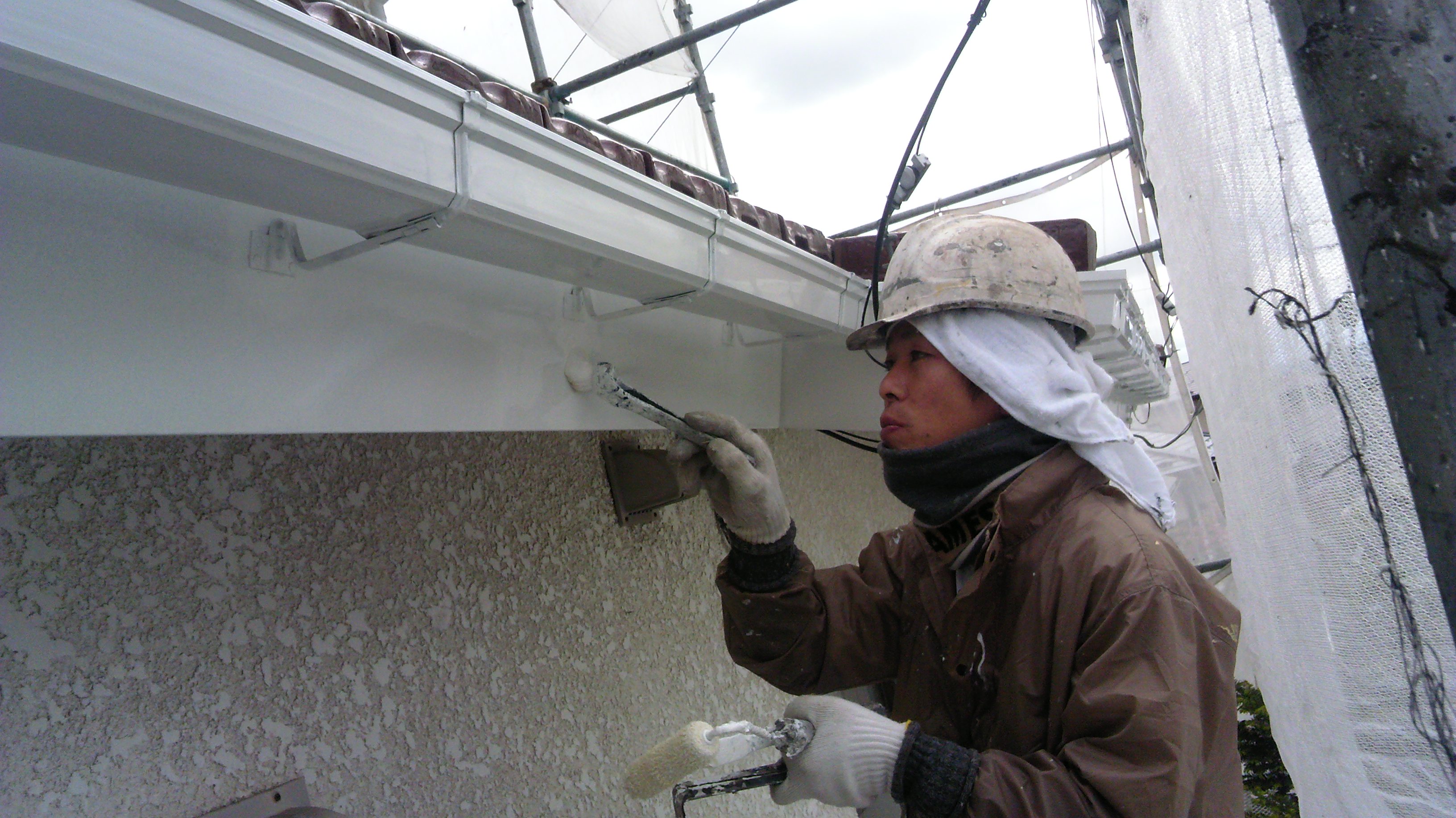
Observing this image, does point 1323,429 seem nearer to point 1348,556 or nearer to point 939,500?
point 1348,556

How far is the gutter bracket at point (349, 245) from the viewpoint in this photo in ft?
3.34

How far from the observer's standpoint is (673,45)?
3521 mm

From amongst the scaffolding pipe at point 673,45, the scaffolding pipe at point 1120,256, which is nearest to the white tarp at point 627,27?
the scaffolding pipe at point 673,45

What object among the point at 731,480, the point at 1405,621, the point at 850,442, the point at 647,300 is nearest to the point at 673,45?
the point at 850,442

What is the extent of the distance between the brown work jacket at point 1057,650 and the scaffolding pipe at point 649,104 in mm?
4187

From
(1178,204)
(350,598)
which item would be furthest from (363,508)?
(1178,204)

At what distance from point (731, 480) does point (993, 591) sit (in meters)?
0.55

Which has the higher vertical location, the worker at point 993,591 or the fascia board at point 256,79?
the fascia board at point 256,79

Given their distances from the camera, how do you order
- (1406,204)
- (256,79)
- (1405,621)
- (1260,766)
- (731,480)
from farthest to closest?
(1260,766), (731,480), (256,79), (1405,621), (1406,204)

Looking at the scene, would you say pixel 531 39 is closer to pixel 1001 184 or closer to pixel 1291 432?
pixel 1001 184

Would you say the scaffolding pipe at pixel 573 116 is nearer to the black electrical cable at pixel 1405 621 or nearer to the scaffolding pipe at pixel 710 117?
the scaffolding pipe at pixel 710 117

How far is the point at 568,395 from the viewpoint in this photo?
5.52 ft

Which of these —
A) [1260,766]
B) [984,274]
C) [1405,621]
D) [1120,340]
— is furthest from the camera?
[1260,766]

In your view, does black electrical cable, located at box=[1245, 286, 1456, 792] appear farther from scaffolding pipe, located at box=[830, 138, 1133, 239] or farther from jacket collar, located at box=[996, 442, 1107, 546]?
scaffolding pipe, located at box=[830, 138, 1133, 239]
